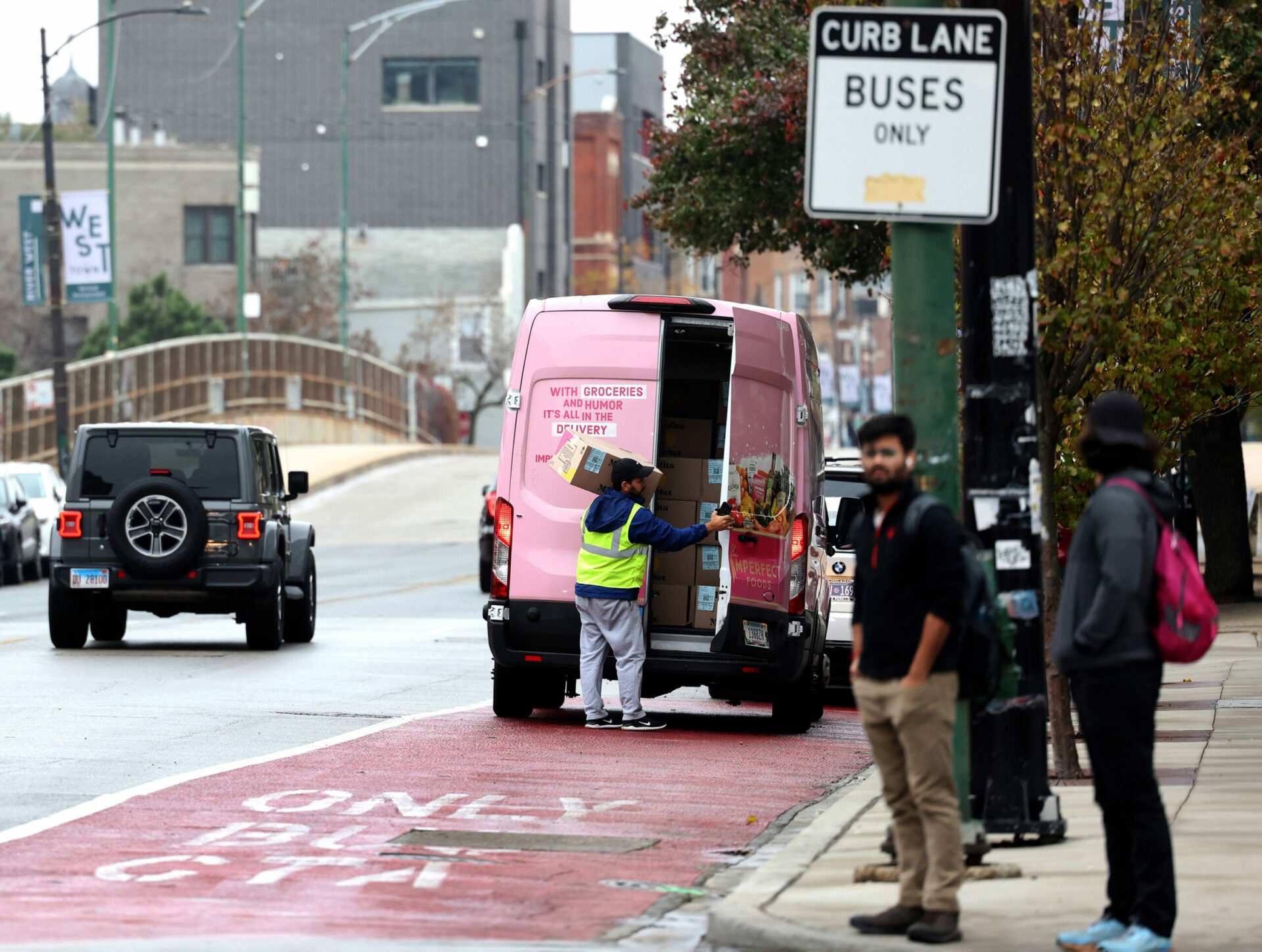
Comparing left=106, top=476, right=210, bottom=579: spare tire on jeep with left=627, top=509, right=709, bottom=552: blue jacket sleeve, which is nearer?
left=627, top=509, right=709, bottom=552: blue jacket sleeve

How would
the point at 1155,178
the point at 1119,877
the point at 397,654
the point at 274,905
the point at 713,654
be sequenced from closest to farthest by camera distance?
the point at 1119,877
the point at 274,905
the point at 1155,178
the point at 713,654
the point at 397,654

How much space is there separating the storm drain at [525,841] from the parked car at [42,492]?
28236 mm

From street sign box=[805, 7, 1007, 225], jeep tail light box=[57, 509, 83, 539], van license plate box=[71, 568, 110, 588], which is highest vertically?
street sign box=[805, 7, 1007, 225]

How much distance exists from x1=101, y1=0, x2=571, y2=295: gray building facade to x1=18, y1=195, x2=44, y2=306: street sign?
42.3 metres

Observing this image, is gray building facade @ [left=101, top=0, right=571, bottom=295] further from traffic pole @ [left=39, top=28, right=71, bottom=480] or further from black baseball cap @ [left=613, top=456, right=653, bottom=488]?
black baseball cap @ [left=613, top=456, right=653, bottom=488]

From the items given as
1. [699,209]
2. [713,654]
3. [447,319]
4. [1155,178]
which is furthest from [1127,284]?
[447,319]

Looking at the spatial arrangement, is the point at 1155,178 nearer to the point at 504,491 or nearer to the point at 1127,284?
the point at 1127,284

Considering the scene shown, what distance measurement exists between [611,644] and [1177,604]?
773cm

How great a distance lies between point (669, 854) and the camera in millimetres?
10391

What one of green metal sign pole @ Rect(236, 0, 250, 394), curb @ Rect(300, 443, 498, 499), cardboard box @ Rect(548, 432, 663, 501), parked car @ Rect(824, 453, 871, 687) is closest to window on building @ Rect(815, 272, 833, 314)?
curb @ Rect(300, 443, 498, 499)

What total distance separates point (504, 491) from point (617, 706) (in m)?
2.65

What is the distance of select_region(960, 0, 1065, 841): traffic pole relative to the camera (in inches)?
383

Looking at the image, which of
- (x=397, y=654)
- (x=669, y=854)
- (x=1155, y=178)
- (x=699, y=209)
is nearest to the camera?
(x=669, y=854)

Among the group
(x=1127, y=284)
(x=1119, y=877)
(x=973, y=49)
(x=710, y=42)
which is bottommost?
(x=1119, y=877)
